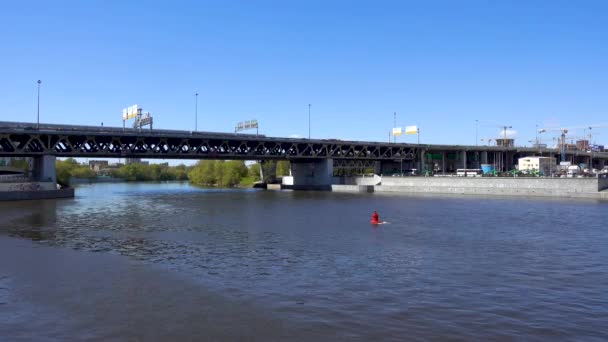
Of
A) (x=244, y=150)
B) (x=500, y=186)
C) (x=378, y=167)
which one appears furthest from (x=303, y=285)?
(x=378, y=167)

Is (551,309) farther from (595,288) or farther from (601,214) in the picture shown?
(601,214)

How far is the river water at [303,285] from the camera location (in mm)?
14812

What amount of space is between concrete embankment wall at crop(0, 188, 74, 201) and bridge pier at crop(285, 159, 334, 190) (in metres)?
68.5

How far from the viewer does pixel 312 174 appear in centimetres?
15175

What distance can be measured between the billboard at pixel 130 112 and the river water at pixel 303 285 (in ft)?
278

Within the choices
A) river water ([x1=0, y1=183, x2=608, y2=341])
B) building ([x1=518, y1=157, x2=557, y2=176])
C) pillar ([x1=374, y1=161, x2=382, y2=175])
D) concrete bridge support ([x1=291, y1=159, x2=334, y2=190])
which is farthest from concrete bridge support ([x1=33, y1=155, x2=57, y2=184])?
building ([x1=518, y1=157, x2=557, y2=176])

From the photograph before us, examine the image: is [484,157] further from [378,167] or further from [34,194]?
[34,194]

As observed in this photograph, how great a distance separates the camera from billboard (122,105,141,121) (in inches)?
4702

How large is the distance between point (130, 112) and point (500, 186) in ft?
283

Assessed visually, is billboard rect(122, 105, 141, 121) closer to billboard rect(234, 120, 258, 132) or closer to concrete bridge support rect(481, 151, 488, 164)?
billboard rect(234, 120, 258, 132)

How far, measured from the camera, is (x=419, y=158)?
169125mm

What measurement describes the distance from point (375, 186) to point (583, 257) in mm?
101376

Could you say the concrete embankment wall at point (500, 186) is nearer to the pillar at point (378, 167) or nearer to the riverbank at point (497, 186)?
the riverbank at point (497, 186)

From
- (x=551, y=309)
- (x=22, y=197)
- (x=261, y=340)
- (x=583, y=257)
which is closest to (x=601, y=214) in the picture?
(x=583, y=257)
